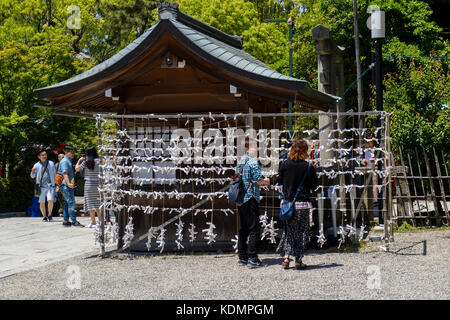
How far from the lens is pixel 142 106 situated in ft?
34.5

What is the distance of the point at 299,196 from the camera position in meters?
7.88

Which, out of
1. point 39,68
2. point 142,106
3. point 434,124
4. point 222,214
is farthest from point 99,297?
point 39,68

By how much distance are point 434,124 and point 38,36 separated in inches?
617

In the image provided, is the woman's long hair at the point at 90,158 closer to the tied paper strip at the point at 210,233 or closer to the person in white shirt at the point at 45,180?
the person in white shirt at the point at 45,180

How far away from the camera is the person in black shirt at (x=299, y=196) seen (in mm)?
7855

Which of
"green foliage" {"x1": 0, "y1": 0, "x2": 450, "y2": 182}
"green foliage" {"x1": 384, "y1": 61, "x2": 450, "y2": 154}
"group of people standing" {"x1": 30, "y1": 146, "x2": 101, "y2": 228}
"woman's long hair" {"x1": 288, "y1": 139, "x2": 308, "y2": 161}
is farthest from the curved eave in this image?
"green foliage" {"x1": 0, "y1": 0, "x2": 450, "y2": 182}

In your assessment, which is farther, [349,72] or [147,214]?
[349,72]

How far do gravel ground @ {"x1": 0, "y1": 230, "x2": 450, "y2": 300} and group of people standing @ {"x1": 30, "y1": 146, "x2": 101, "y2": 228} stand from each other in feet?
12.8

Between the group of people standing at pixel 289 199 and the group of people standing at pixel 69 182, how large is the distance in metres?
5.85

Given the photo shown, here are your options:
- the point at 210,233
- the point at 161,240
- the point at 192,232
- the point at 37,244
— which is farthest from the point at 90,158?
the point at 210,233

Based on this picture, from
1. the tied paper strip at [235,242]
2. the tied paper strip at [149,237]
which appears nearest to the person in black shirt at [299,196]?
the tied paper strip at [235,242]

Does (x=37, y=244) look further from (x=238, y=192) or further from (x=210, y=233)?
(x=238, y=192)

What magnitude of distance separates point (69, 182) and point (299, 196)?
8.34 meters
